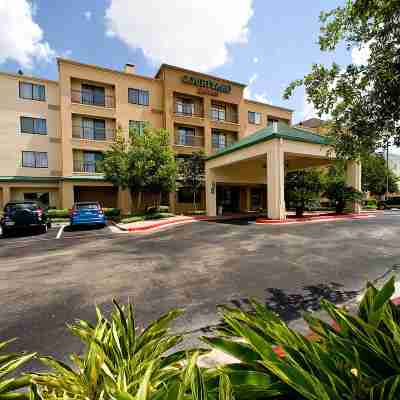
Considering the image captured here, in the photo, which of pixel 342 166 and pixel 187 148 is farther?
pixel 187 148

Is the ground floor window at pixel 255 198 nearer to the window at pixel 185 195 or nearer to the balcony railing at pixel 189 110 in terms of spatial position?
the window at pixel 185 195

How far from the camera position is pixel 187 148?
86.2ft

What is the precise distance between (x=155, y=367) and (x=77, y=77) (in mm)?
28085

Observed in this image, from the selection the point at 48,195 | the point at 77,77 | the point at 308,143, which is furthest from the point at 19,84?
the point at 308,143

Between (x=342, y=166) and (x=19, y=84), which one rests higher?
(x=19, y=84)

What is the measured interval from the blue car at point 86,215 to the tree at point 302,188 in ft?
46.8

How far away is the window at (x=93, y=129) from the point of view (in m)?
23.5

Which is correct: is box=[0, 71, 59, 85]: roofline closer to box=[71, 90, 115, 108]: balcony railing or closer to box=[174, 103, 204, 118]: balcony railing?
box=[71, 90, 115, 108]: balcony railing

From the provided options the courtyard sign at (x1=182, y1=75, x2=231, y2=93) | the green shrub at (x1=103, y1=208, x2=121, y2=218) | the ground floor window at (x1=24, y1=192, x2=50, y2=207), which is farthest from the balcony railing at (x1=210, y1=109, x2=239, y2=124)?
the ground floor window at (x1=24, y1=192, x2=50, y2=207)

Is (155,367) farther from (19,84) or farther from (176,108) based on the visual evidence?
(19,84)

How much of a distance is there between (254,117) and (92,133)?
2177 centimetres

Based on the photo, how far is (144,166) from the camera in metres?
17.4

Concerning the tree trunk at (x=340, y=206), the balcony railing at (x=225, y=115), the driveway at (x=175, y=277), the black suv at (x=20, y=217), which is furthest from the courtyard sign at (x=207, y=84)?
the driveway at (x=175, y=277)

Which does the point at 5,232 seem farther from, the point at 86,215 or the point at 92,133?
the point at 92,133
